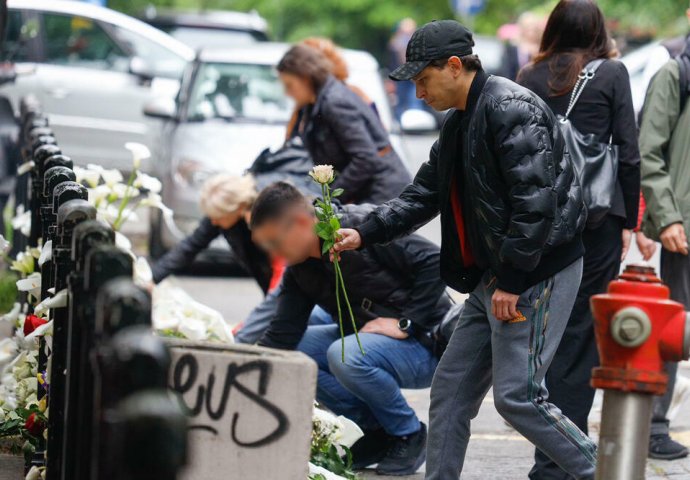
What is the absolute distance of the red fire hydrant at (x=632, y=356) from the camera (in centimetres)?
321

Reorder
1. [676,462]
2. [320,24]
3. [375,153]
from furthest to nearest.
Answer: [320,24]
[375,153]
[676,462]

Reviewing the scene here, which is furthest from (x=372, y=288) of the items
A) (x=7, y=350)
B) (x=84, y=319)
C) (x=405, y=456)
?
(x=84, y=319)

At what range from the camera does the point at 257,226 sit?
5145 millimetres

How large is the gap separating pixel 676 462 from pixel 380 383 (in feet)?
4.45

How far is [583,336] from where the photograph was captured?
17.7ft

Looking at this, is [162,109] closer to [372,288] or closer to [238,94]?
[238,94]

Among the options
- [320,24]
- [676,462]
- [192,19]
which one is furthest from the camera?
[320,24]

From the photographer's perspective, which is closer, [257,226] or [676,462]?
[257,226]

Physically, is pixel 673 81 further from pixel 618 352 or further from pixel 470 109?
pixel 618 352

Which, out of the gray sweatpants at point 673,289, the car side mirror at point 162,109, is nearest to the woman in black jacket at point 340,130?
the gray sweatpants at point 673,289

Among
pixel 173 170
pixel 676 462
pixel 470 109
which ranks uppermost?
pixel 470 109

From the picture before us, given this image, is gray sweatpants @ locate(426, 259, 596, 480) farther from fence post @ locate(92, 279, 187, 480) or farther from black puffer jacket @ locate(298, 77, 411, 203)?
black puffer jacket @ locate(298, 77, 411, 203)

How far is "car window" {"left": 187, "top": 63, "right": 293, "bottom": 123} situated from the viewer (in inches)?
434

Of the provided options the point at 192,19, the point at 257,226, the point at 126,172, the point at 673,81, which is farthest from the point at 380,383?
the point at 192,19
